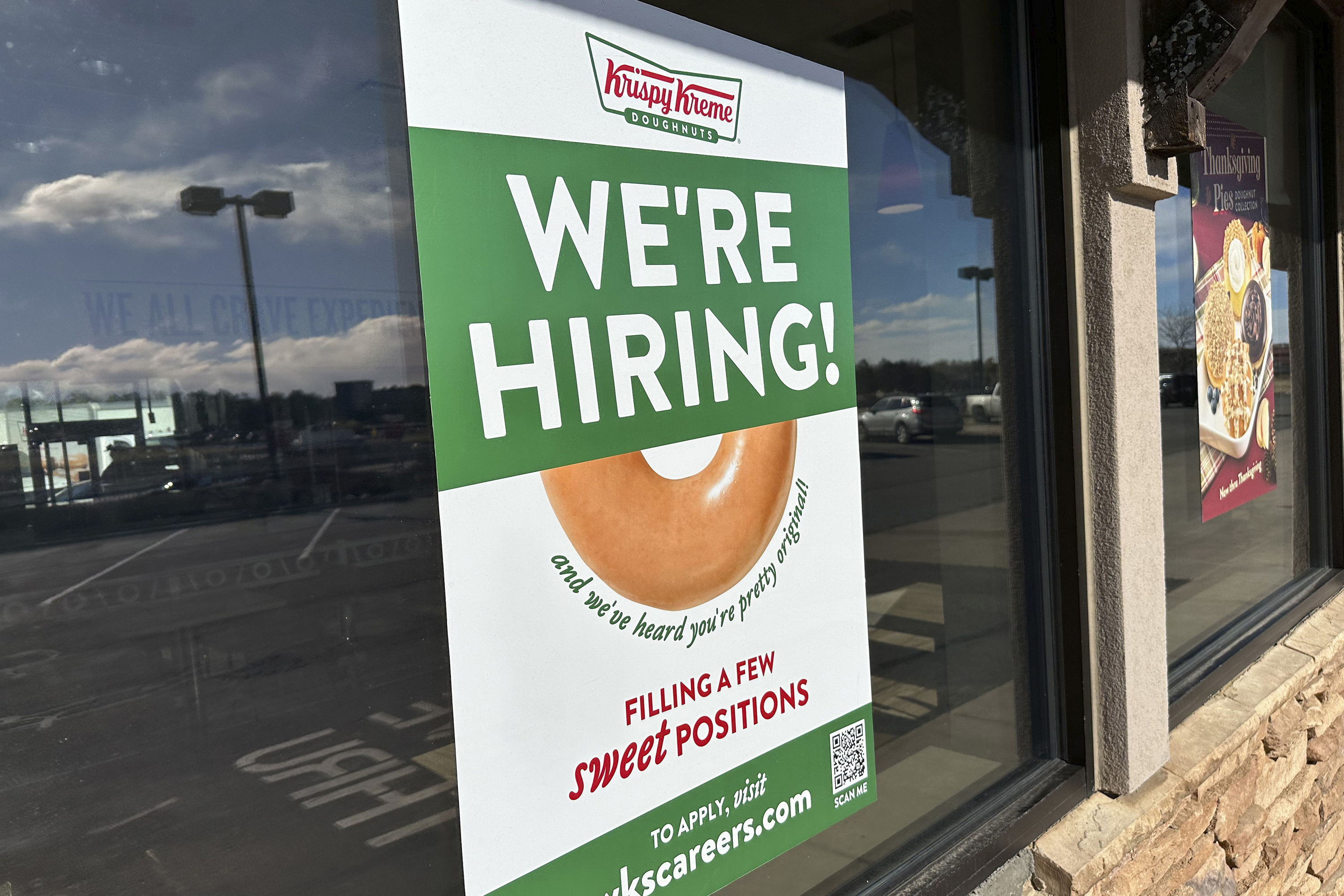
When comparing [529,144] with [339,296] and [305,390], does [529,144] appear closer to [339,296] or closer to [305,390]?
[339,296]

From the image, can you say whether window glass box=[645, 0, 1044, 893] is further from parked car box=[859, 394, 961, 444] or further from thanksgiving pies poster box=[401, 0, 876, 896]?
thanksgiving pies poster box=[401, 0, 876, 896]

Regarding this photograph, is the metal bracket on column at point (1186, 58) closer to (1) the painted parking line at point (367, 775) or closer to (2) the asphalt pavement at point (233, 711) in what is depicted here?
(2) the asphalt pavement at point (233, 711)

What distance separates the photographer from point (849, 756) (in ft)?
6.48

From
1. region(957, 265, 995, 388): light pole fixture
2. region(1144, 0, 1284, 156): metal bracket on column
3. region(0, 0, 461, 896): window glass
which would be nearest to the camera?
region(0, 0, 461, 896): window glass

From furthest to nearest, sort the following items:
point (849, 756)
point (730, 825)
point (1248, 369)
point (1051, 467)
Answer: point (1248, 369) → point (1051, 467) → point (849, 756) → point (730, 825)

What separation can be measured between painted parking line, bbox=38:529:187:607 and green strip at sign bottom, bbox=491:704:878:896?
714 mm

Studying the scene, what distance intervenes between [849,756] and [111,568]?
4.85ft

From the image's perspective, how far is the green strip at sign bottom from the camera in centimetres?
151

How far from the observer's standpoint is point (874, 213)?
7.06ft

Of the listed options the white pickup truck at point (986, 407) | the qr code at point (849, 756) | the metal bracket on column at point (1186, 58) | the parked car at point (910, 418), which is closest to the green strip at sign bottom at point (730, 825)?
the qr code at point (849, 756)

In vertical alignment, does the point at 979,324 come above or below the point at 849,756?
above

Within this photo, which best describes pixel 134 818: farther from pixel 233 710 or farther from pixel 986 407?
pixel 986 407

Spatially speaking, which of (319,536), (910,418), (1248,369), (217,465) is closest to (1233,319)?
(1248,369)

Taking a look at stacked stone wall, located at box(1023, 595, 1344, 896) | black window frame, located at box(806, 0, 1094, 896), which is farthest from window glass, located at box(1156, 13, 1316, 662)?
black window frame, located at box(806, 0, 1094, 896)
